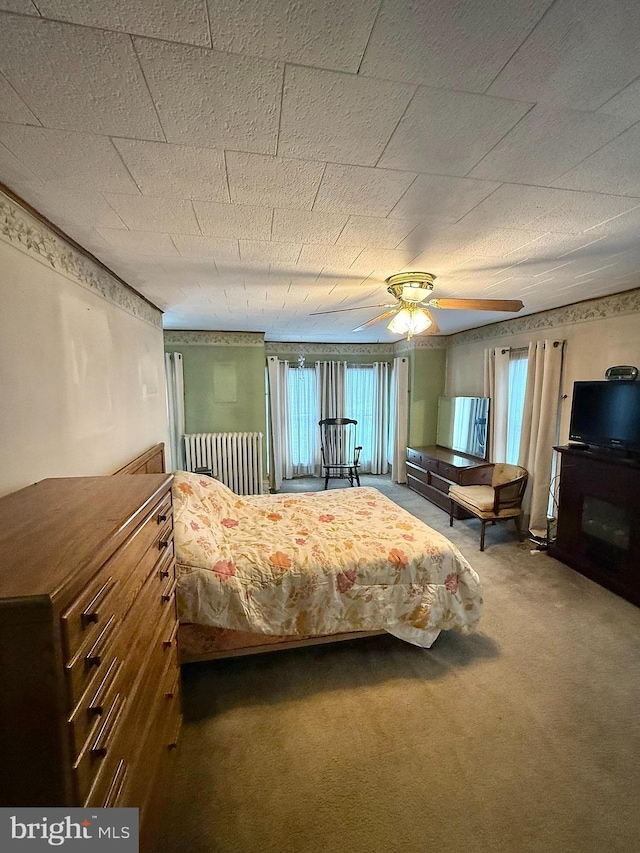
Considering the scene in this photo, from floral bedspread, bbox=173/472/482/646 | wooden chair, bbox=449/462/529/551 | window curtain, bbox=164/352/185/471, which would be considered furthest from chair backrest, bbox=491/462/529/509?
window curtain, bbox=164/352/185/471

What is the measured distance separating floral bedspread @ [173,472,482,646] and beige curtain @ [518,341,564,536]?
6.58 ft

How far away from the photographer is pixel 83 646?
2.43ft

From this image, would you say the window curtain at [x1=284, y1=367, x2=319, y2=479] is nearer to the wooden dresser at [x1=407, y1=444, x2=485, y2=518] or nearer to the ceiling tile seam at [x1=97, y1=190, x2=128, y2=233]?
the wooden dresser at [x1=407, y1=444, x2=485, y2=518]

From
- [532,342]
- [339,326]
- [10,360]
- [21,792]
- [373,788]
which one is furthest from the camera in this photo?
[339,326]

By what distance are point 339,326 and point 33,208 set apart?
3.31m

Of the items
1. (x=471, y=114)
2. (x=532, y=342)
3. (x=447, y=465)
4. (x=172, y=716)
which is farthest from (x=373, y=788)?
(x=532, y=342)

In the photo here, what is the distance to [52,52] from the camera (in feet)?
2.60

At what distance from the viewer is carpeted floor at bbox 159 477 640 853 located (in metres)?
1.27

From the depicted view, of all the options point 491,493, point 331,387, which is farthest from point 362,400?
point 491,493

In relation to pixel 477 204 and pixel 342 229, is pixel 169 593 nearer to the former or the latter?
pixel 342 229

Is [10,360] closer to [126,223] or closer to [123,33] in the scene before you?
[126,223]

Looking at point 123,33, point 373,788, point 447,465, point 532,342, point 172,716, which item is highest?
point 123,33

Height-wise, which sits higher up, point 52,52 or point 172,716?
point 52,52

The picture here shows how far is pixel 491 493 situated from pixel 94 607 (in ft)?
12.7
